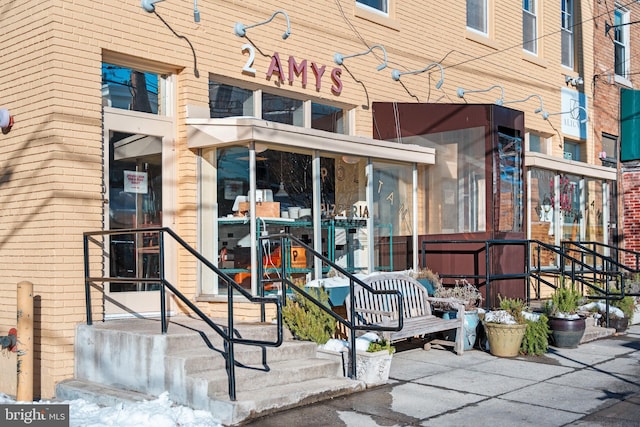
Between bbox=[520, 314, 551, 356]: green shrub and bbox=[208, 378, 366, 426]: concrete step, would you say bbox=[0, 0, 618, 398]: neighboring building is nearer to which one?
bbox=[208, 378, 366, 426]: concrete step

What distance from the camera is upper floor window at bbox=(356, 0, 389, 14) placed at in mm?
11858

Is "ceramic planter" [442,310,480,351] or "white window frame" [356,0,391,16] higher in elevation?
"white window frame" [356,0,391,16]

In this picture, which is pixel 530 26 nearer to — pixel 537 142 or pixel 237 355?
pixel 537 142

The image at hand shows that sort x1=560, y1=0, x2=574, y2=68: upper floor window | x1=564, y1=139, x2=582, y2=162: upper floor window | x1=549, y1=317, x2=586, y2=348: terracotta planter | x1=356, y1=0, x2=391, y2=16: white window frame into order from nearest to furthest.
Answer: x1=549, y1=317, x2=586, y2=348: terracotta planter, x1=356, y1=0, x2=391, y2=16: white window frame, x1=560, y1=0, x2=574, y2=68: upper floor window, x1=564, y1=139, x2=582, y2=162: upper floor window

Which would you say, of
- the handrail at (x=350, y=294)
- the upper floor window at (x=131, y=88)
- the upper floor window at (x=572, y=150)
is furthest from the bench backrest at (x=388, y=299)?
the upper floor window at (x=572, y=150)

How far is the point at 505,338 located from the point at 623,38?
12.3 metres

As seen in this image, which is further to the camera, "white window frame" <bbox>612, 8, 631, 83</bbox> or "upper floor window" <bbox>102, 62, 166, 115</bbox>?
"white window frame" <bbox>612, 8, 631, 83</bbox>

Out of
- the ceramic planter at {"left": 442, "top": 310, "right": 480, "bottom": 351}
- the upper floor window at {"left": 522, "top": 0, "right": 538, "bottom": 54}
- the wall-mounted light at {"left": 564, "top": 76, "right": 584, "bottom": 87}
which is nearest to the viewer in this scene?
the ceramic planter at {"left": 442, "top": 310, "right": 480, "bottom": 351}

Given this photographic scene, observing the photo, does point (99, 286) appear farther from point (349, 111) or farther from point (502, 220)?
point (502, 220)

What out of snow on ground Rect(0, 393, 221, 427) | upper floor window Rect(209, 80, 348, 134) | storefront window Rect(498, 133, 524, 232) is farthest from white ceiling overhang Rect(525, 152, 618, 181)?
snow on ground Rect(0, 393, 221, 427)

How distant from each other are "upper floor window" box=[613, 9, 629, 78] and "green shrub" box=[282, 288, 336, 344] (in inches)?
515

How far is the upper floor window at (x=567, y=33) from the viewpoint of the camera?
1666cm

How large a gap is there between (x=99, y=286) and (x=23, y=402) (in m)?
1.45

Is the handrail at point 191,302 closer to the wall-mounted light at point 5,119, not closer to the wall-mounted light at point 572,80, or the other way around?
the wall-mounted light at point 5,119
